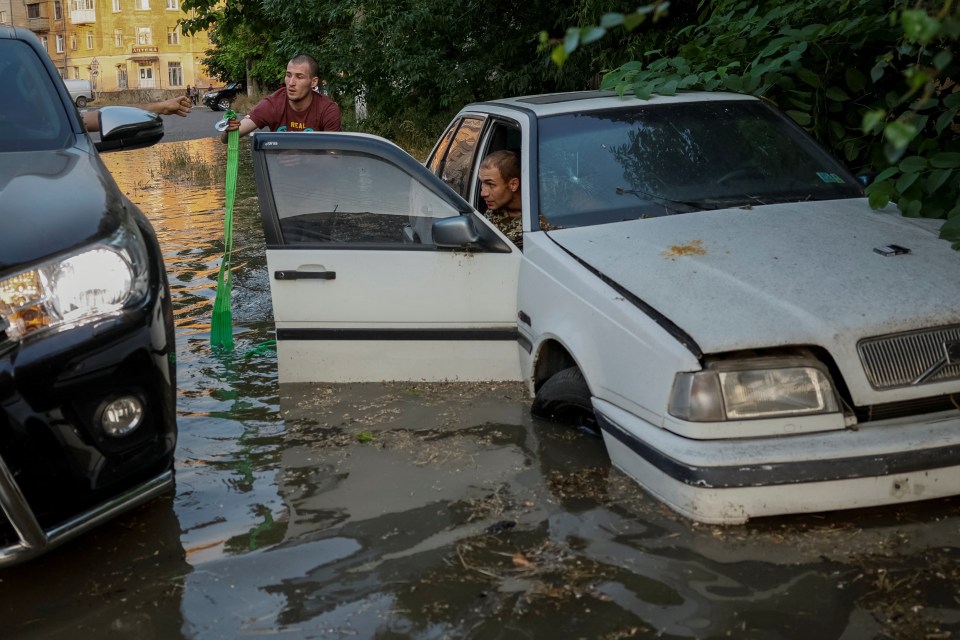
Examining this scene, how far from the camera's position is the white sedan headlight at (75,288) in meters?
3.39

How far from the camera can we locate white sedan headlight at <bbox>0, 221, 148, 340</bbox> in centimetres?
339

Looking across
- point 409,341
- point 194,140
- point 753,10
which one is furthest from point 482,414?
point 194,140

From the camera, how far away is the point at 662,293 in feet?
13.2

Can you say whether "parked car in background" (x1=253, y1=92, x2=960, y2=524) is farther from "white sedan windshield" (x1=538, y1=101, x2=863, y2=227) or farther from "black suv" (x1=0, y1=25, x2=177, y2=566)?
"black suv" (x1=0, y1=25, x2=177, y2=566)

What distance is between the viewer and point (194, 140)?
28922 mm

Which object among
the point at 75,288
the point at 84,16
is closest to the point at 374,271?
the point at 75,288

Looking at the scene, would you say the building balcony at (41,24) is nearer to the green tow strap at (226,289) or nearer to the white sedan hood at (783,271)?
the green tow strap at (226,289)

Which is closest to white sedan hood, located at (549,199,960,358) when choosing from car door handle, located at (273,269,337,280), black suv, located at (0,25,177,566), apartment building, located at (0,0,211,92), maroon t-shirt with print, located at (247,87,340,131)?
car door handle, located at (273,269,337,280)

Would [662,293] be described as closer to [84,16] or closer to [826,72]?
[826,72]

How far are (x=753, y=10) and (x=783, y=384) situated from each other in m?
3.78

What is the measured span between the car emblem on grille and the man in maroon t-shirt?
515cm

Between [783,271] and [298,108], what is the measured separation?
186 inches

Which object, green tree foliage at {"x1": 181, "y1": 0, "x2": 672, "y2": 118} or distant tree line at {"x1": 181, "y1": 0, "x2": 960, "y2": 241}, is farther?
green tree foliage at {"x1": 181, "y1": 0, "x2": 672, "y2": 118}

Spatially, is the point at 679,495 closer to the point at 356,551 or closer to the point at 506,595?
the point at 506,595
